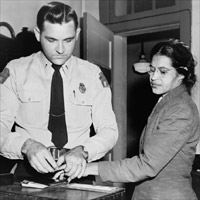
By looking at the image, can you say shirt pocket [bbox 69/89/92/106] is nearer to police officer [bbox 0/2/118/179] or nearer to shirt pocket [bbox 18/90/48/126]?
police officer [bbox 0/2/118/179]

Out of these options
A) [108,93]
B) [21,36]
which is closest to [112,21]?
[21,36]

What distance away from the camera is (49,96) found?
1929mm

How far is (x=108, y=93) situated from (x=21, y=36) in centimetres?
116

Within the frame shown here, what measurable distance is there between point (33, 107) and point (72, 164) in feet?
1.88

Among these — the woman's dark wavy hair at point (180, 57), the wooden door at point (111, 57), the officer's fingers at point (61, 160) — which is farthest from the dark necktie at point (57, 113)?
the wooden door at point (111, 57)

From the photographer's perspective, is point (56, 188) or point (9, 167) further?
point (9, 167)

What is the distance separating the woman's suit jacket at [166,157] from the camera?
1612mm

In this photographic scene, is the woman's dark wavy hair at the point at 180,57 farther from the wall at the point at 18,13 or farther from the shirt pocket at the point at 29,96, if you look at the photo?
the wall at the point at 18,13

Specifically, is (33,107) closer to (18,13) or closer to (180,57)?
(180,57)

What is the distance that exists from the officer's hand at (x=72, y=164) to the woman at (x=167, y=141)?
0.08 metres

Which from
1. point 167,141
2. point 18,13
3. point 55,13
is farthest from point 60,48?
point 18,13

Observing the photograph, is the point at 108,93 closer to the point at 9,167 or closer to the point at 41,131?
the point at 41,131

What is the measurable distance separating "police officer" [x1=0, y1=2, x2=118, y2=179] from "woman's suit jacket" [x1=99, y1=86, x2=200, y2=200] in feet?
0.65

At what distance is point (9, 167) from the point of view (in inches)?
94.3
